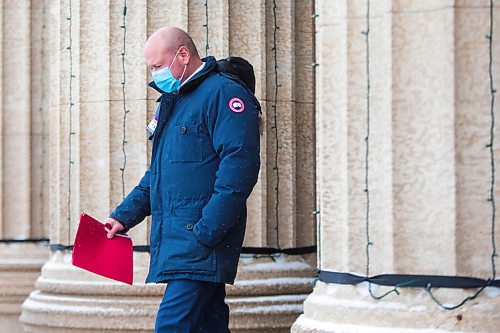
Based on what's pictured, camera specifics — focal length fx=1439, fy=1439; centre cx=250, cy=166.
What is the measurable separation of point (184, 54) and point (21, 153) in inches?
199

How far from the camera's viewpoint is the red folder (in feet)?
22.4

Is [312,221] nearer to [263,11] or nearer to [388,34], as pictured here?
[263,11]

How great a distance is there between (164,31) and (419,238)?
59.9 inches

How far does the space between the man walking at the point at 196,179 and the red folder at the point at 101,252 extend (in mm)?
358

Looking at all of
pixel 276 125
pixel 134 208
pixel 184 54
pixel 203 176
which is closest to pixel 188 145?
pixel 203 176

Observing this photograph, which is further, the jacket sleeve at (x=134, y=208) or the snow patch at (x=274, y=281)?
the snow patch at (x=274, y=281)

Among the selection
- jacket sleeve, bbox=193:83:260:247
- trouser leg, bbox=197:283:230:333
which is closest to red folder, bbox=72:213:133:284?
trouser leg, bbox=197:283:230:333

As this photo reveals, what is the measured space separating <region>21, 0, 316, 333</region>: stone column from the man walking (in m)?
2.34

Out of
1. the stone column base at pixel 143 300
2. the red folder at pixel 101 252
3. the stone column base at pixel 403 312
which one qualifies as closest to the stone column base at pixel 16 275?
→ the stone column base at pixel 143 300

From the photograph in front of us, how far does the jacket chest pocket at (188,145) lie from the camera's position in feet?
21.3

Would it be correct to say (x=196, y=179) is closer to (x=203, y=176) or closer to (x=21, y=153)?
(x=203, y=176)

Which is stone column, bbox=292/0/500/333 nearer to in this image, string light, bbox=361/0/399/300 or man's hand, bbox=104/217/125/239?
string light, bbox=361/0/399/300

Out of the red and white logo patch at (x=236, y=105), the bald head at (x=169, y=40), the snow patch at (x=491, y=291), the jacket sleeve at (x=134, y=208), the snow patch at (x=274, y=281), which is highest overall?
the bald head at (x=169, y=40)

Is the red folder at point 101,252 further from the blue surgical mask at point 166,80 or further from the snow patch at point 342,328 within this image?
the snow patch at point 342,328
